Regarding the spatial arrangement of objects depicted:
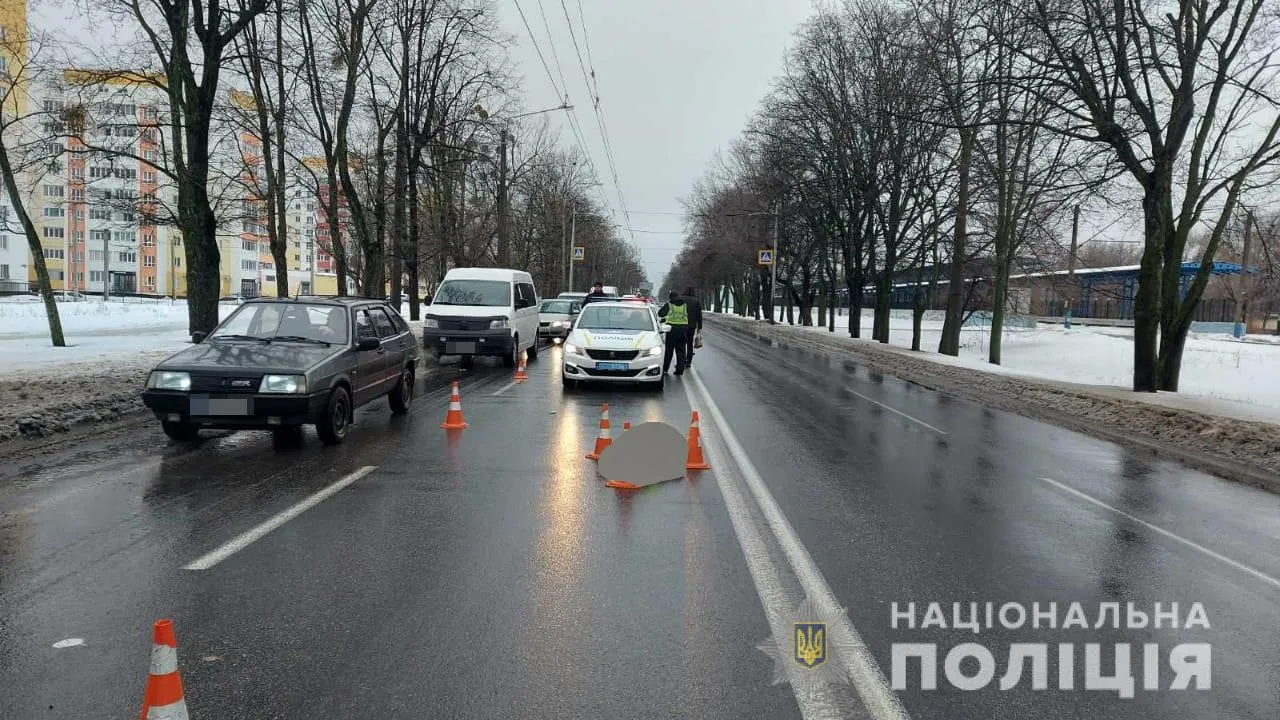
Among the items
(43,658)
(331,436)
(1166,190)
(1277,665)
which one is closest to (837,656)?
(1277,665)

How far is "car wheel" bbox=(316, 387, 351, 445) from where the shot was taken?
848 cm

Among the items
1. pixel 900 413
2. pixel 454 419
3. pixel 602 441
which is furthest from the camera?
pixel 900 413

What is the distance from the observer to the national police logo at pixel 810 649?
3.45 metres

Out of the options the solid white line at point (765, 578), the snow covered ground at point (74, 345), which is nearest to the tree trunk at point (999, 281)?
the solid white line at point (765, 578)

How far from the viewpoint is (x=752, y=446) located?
9.07 metres

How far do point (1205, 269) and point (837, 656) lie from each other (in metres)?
18.2

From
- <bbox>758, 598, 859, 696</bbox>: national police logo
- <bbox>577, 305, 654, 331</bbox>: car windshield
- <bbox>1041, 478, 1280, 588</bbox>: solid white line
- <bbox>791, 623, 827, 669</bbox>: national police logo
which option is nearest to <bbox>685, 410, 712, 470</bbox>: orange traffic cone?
<bbox>1041, 478, 1280, 588</bbox>: solid white line

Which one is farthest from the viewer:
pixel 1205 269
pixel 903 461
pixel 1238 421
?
pixel 1205 269

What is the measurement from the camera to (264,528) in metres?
5.52

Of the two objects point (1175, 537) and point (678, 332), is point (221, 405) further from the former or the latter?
point (678, 332)

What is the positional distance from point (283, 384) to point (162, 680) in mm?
5810

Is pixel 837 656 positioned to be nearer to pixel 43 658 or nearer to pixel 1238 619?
pixel 1238 619

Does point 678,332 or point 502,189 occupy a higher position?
point 502,189

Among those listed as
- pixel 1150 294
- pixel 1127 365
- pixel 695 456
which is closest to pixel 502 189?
pixel 1150 294
